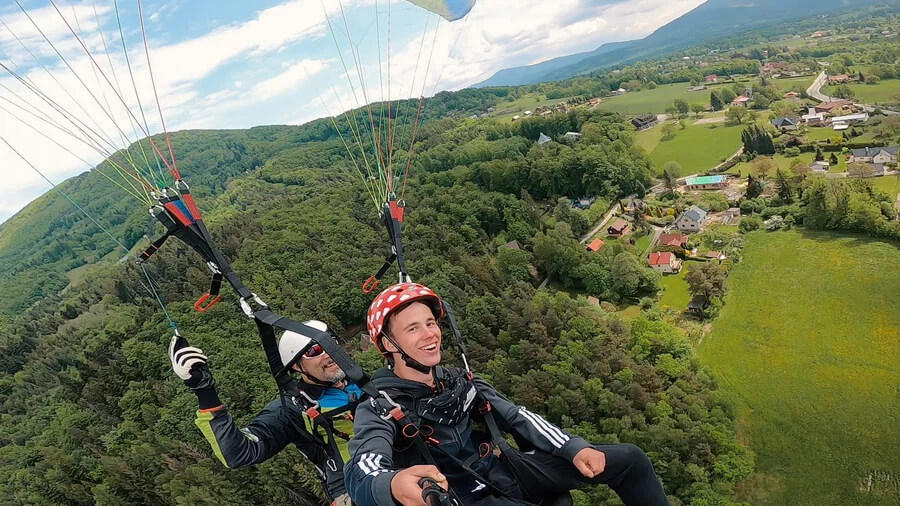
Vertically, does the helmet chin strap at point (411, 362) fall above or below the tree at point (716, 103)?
above

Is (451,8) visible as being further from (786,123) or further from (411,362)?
(786,123)

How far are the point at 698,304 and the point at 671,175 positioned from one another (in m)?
26.1

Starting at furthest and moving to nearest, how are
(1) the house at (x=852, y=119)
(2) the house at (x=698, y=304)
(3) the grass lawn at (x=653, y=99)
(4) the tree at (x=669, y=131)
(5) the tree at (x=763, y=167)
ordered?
1. (3) the grass lawn at (x=653, y=99)
2. (4) the tree at (x=669, y=131)
3. (1) the house at (x=852, y=119)
4. (5) the tree at (x=763, y=167)
5. (2) the house at (x=698, y=304)

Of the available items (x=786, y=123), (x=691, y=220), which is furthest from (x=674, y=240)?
(x=786, y=123)

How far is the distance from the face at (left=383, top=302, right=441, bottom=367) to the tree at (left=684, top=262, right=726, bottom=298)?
1113 inches

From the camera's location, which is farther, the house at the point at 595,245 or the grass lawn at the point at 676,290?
the house at the point at 595,245

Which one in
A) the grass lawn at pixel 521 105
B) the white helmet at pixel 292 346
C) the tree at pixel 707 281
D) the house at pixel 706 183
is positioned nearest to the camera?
the white helmet at pixel 292 346

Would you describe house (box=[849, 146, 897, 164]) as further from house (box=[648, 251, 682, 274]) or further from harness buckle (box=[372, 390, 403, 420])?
harness buckle (box=[372, 390, 403, 420])

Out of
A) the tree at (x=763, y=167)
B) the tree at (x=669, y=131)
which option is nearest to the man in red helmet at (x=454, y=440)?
the tree at (x=763, y=167)

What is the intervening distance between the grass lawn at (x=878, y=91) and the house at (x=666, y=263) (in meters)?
53.0

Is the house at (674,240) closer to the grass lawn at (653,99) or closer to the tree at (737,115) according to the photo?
the tree at (737,115)

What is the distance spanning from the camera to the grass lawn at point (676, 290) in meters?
28.7

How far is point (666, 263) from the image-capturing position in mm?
32188

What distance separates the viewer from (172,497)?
17000 mm
